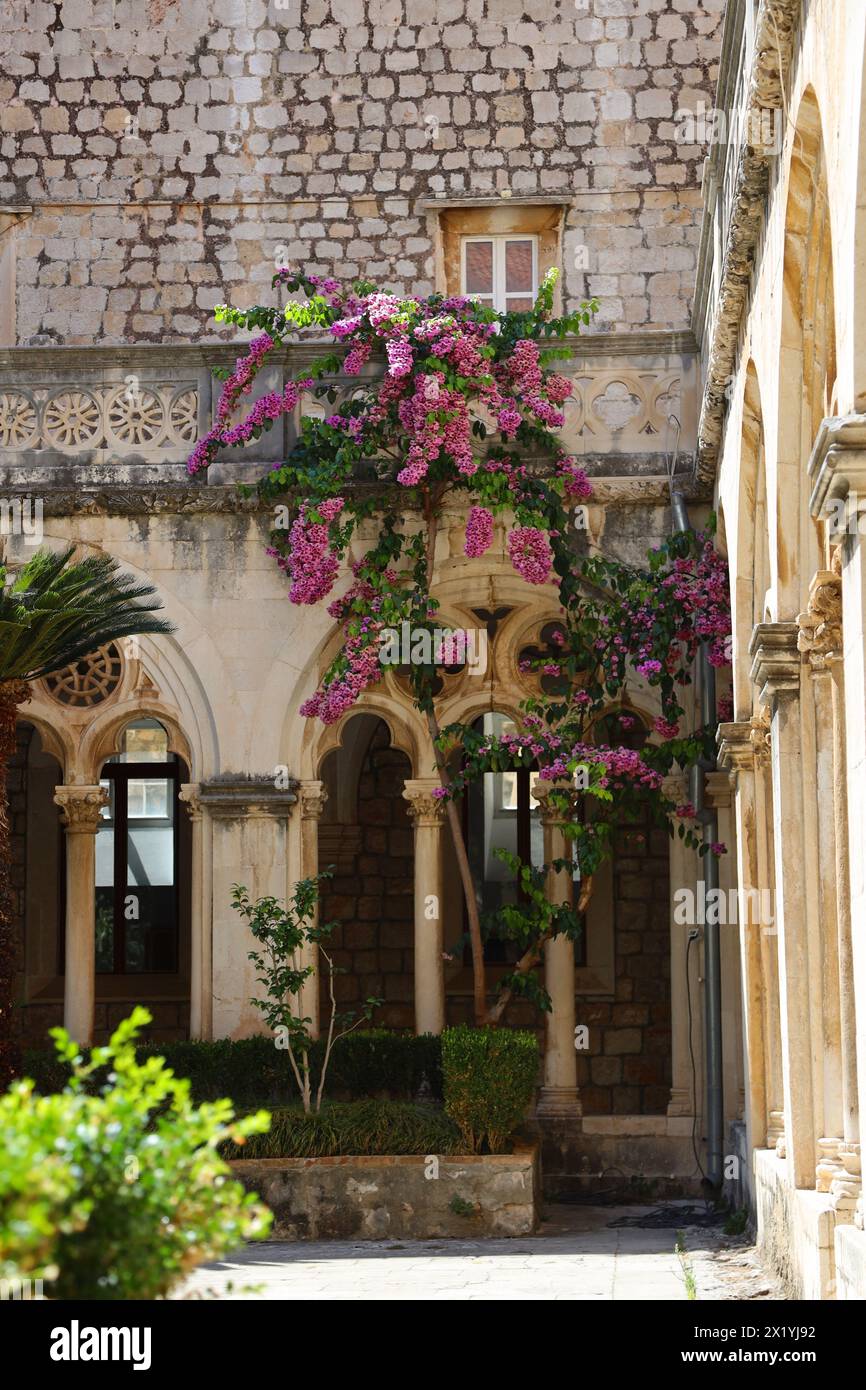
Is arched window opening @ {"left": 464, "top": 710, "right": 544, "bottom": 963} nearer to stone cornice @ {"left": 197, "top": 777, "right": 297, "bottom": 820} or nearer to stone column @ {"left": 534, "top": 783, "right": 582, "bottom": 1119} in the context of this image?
stone column @ {"left": 534, "top": 783, "right": 582, "bottom": 1119}

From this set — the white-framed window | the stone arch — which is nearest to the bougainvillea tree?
the white-framed window

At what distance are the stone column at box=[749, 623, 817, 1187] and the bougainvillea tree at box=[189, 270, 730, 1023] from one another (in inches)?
117

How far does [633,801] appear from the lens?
1149 centimetres

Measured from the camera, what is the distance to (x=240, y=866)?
38.3 ft

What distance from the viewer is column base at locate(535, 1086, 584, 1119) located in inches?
461

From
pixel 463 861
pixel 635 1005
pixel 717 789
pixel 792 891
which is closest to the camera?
pixel 792 891

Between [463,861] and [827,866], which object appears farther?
[463,861]

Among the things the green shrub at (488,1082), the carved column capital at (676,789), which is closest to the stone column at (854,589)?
the green shrub at (488,1082)

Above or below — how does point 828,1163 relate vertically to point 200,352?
below

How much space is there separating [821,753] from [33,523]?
5.96 m

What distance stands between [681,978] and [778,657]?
4069 millimetres

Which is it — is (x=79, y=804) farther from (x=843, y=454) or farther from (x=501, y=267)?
(x=843, y=454)

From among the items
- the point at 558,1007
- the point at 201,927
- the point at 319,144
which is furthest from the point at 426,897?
the point at 319,144

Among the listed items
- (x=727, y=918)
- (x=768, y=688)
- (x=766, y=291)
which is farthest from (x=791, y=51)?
(x=727, y=918)
